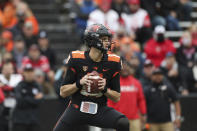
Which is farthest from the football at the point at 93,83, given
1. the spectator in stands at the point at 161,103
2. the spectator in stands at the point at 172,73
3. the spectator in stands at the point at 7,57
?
the spectator in stands at the point at 172,73

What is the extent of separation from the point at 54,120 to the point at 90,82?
5.55m

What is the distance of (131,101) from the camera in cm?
1062

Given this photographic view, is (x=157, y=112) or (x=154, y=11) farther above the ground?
(x=154, y=11)

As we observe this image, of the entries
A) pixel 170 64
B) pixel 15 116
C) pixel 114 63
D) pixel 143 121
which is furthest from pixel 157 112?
pixel 114 63

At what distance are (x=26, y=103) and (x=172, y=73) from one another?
404cm

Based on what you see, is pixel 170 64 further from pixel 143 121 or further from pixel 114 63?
pixel 114 63

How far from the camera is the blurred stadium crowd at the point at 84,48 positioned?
36.6 ft

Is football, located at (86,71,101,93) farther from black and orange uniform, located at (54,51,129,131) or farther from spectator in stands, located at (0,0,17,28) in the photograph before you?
spectator in stands, located at (0,0,17,28)

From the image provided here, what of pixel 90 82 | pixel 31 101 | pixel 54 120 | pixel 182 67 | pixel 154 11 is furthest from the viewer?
pixel 154 11

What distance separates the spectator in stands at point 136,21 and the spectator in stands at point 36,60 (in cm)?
275

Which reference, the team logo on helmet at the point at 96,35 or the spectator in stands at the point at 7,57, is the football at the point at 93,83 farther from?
the spectator in stands at the point at 7,57

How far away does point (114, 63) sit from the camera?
7.31 meters

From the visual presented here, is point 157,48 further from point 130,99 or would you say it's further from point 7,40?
point 7,40

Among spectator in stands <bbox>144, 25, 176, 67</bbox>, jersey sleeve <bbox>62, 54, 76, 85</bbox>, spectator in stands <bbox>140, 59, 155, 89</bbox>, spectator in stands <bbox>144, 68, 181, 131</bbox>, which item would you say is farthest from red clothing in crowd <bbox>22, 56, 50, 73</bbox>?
jersey sleeve <bbox>62, 54, 76, 85</bbox>
